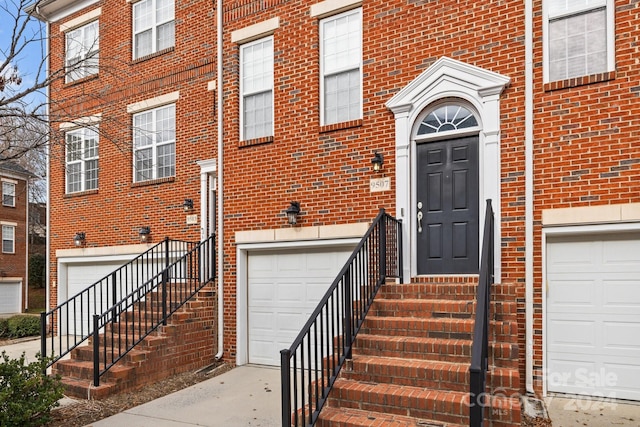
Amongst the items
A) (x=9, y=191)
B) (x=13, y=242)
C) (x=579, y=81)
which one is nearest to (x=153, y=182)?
(x=579, y=81)

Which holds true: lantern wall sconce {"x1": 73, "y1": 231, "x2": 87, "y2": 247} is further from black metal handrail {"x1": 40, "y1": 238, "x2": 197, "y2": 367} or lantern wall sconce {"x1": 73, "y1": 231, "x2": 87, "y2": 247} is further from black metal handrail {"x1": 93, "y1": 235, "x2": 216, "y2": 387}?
black metal handrail {"x1": 93, "y1": 235, "x2": 216, "y2": 387}

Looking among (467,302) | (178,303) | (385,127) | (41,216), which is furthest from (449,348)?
(41,216)

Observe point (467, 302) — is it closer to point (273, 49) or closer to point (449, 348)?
point (449, 348)

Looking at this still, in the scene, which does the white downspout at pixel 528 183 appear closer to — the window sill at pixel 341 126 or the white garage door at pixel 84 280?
the window sill at pixel 341 126

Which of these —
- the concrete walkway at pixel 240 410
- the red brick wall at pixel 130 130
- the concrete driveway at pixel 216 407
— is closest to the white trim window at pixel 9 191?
the red brick wall at pixel 130 130

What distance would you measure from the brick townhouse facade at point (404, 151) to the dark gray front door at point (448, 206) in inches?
1.0

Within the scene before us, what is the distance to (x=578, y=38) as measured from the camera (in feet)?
18.8

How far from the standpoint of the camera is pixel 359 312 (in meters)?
5.36

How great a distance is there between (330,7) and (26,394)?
21.5 feet

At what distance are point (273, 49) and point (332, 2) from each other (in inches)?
50.6

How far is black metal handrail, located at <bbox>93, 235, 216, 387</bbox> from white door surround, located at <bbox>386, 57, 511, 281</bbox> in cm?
357

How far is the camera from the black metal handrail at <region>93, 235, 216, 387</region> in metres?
6.41

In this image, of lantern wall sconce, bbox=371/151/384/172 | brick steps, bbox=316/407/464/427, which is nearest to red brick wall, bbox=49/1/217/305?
lantern wall sconce, bbox=371/151/384/172

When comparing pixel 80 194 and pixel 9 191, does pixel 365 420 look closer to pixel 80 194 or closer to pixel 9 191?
pixel 80 194
